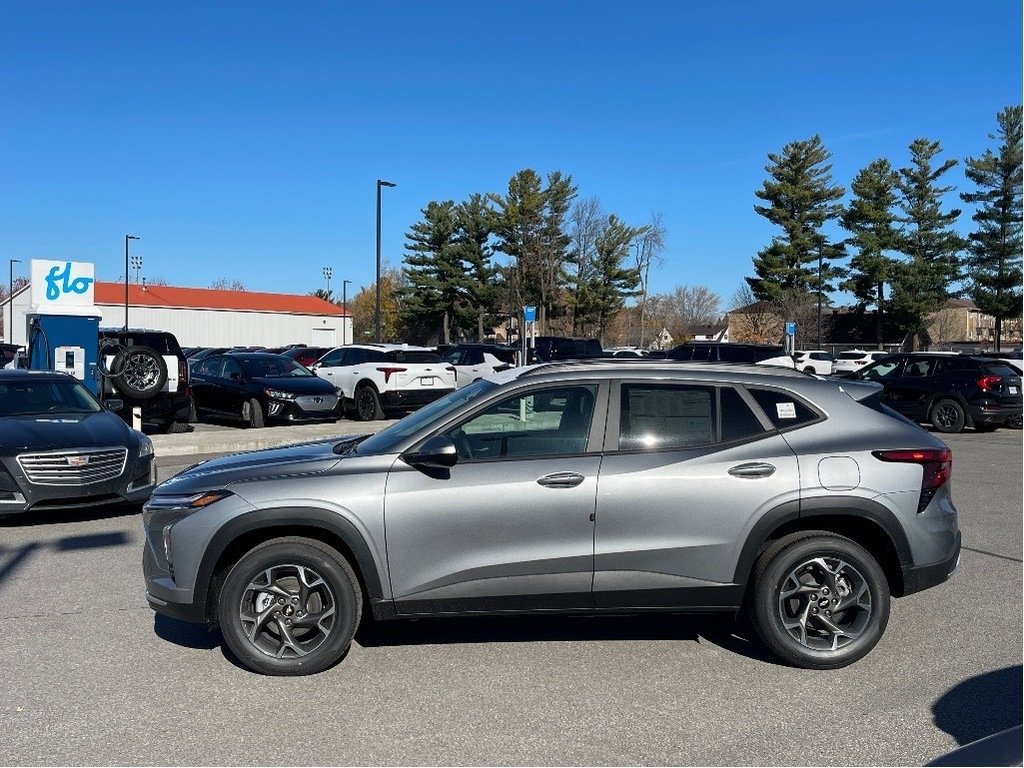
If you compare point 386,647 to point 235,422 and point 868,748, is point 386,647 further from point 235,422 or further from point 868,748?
point 235,422

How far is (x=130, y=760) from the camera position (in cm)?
389

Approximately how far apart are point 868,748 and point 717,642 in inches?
58.7

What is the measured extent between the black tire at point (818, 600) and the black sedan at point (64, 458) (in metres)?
6.31

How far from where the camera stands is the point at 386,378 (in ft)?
61.8

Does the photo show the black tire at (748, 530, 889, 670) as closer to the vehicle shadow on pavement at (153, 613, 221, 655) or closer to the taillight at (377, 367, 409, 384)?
the vehicle shadow on pavement at (153, 613, 221, 655)

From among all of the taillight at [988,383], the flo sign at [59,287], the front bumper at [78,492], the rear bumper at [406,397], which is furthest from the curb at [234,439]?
the taillight at [988,383]

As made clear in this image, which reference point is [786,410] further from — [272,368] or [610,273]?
[610,273]

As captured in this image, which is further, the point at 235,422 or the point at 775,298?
the point at 775,298

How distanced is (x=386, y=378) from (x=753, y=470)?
1435 cm

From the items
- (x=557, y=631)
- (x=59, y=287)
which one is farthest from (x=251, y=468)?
(x=59, y=287)

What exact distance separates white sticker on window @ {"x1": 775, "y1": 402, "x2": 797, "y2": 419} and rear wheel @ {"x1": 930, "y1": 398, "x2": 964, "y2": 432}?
15.7 metres

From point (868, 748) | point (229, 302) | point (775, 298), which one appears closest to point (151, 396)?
point (868, 748)

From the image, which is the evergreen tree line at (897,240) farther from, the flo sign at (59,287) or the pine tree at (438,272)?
the flo sign at (59,287)

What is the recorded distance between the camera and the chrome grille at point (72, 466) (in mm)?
8461
